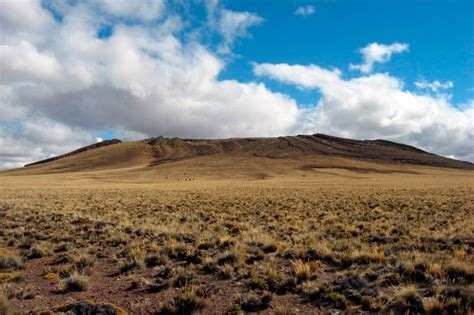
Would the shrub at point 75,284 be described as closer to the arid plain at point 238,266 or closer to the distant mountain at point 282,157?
the arid plain at point 238,266

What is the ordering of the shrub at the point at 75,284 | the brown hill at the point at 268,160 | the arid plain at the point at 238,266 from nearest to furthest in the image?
the arid plain at the point at 238,266
the shrub at the point at 75,284
the brown hill at the point at 268,160

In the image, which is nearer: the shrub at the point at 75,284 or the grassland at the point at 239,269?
the grassland at the point at 239,269

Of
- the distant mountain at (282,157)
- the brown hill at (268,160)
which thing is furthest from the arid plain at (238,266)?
the distant mountain at (282,157)

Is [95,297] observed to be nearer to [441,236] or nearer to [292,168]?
[441,236]

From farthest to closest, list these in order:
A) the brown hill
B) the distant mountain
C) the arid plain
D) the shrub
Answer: the distant mountain, the brown hill, the shrub, the arid plain

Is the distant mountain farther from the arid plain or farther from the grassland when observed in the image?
the grassland

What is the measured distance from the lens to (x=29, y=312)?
22.6 feet

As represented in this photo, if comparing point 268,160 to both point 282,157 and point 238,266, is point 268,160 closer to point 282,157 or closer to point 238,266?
point 282,157

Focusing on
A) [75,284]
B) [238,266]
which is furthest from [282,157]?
[75,284]

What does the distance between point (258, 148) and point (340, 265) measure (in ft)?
579

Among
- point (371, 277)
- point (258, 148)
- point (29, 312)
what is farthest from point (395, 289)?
point (258, 148)

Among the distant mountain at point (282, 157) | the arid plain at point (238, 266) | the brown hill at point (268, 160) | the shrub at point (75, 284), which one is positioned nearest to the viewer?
the arid plain at point (238, 266)

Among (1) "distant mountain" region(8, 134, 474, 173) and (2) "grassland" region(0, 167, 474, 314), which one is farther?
(1) "distant mountain" region(8, 134, 474, 173)

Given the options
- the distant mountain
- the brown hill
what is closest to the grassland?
the brown hill
